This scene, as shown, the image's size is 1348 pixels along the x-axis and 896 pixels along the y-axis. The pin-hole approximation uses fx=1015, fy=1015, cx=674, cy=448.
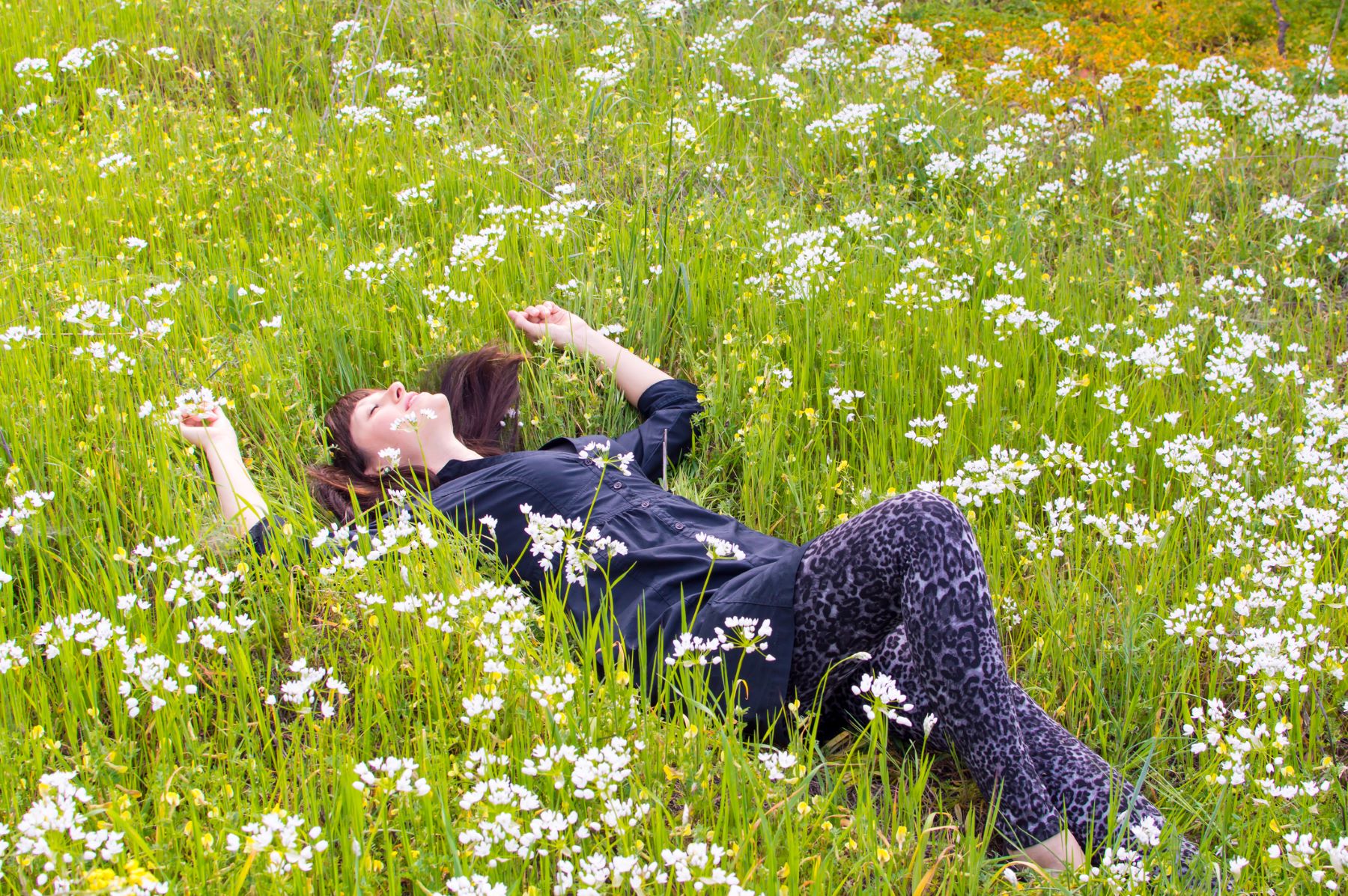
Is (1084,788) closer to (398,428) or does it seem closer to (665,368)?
(398,428)

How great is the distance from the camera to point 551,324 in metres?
4.47

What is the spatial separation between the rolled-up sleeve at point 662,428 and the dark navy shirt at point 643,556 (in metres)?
0.16

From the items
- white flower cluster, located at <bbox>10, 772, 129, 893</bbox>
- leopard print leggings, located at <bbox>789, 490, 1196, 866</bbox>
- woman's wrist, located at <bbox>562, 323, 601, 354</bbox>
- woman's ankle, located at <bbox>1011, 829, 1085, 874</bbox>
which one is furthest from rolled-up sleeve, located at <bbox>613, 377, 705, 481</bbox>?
white flower cluster, located at <bbox>10, 772, 129, 893</bbox>

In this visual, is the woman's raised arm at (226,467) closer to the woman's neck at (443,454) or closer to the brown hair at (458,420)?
the brown hair at (458,420)

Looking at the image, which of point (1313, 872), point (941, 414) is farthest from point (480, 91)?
point (1313, 872)

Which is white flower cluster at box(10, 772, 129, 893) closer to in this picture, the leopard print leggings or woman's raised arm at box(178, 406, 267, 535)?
woman's raised arm at box(178, 406, 267, 535)

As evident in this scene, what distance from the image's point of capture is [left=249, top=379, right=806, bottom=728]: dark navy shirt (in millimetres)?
2924

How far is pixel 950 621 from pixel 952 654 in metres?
0.08

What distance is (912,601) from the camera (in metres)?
2.72

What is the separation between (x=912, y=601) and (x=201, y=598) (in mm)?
1845

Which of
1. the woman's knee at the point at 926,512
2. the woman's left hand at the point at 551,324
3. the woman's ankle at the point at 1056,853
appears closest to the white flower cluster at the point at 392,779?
the woman's knee at the point at 926,512

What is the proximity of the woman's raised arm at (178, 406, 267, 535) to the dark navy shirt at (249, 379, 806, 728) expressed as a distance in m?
0.14

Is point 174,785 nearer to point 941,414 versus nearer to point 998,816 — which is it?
point 998,816

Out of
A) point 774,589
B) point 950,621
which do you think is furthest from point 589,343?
point 950,621
